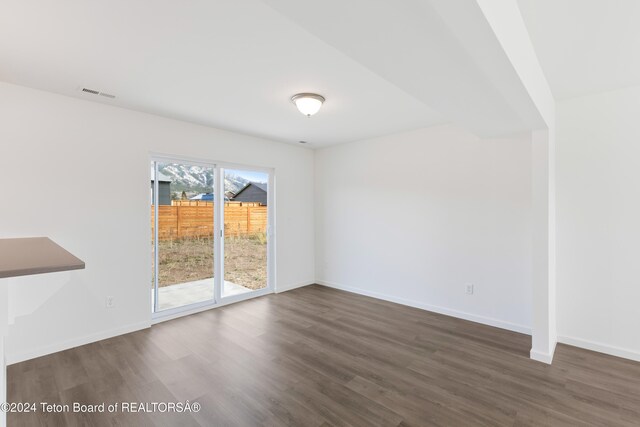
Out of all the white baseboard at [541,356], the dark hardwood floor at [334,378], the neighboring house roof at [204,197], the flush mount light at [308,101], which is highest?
the flush mount light at [308,101]

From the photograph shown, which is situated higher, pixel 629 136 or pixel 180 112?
pixel 180 112

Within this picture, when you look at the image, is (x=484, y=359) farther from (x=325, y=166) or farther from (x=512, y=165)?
(x=325, y=166)

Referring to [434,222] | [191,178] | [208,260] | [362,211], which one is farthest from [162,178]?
[434,222]

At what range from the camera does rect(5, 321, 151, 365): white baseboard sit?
2711 mm

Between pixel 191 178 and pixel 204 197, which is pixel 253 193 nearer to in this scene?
pixel 204 197

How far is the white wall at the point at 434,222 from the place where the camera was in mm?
3432

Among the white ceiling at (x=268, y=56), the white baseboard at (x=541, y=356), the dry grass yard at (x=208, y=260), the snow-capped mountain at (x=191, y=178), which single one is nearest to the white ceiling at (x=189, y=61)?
the white ceiling at (x=268, y=56)

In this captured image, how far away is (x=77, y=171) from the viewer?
3061 mm

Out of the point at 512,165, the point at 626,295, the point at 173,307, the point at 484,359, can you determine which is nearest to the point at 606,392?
the point at 484,359

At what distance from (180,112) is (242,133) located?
3.59 ft

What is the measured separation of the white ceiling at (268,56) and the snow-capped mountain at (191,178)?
75cm

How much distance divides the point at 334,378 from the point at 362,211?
2.86m

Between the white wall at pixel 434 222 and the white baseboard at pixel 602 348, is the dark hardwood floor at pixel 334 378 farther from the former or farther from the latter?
the white wall at pixel 434 222

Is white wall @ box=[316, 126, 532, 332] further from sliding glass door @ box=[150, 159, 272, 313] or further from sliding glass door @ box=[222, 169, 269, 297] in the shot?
sliding glass door @ box=[150, 159, 272, 313]
